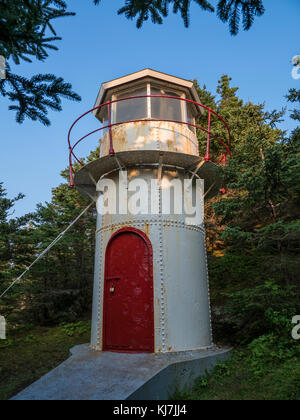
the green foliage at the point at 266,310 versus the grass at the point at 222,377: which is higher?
the green foliage at the point at 266,310

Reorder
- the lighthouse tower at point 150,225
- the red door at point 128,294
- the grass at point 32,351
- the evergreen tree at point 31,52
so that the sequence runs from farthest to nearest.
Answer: the lighthouse tower at point 150,225, the red door at point 128,294, the grass at point 32,351, the evergreen tree at point 31,52

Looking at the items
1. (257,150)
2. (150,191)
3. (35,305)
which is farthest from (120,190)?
(35,305)

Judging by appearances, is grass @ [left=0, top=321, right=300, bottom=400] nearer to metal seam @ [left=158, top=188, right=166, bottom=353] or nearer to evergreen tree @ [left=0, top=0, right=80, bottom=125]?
metal seam @ [left=158, top=188, right=166, bottom=353]

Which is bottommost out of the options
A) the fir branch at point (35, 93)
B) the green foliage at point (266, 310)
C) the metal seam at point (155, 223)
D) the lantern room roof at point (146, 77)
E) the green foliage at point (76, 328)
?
the green foliage at point (76, 328)

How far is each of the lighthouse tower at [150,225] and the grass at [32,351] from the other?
5.39 feet

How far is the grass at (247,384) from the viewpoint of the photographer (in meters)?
5.28

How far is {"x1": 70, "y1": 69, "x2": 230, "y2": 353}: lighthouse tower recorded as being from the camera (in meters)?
7.20

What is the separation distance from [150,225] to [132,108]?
4.01 meters

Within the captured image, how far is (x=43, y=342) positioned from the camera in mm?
9875

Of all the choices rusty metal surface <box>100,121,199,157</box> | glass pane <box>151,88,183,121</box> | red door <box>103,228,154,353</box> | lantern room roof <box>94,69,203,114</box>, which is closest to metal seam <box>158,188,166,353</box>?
red door <box>103,228,154,353</box>

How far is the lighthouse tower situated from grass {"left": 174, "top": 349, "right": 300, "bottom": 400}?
1.03 meters

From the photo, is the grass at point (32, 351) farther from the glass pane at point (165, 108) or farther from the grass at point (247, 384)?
the glass pane at point (165, 108)

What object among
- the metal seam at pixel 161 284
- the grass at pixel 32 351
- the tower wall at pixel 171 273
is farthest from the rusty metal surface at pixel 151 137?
the grass at pixel 32 351
